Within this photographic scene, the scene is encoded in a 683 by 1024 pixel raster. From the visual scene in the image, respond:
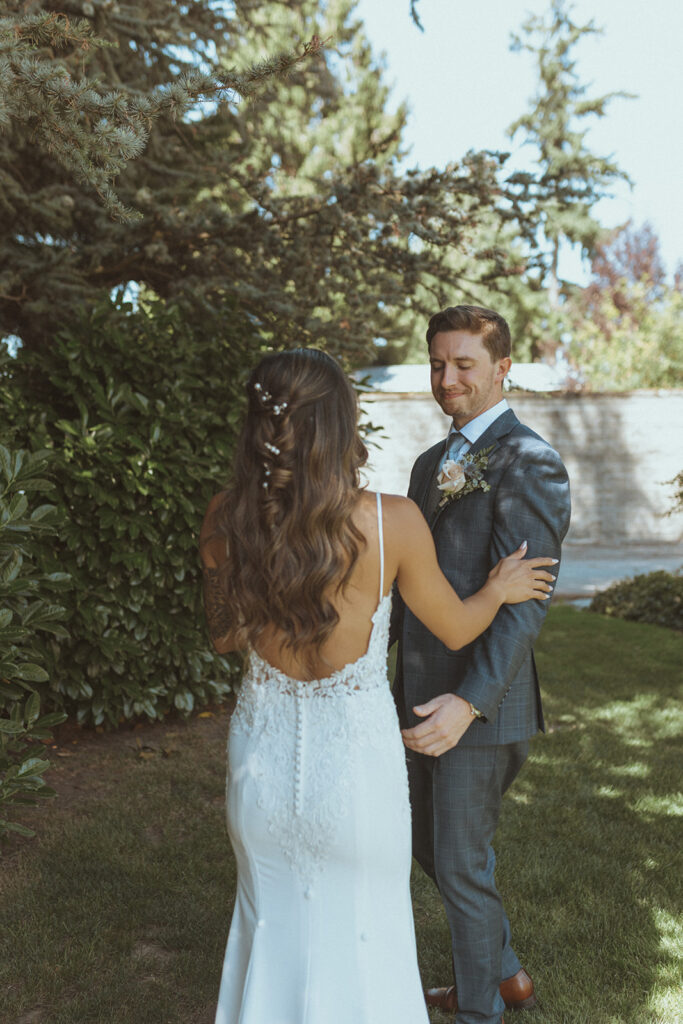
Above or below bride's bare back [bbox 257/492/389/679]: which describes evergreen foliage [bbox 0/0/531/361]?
above

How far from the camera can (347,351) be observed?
6.86m

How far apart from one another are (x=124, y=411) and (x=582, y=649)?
5.24m

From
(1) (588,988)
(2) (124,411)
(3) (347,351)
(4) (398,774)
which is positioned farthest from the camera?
(3) (347,351)

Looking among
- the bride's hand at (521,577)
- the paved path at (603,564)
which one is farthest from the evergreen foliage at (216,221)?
the paved path at (603,564)

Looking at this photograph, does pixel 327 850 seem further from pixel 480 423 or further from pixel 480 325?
pixel 480 325

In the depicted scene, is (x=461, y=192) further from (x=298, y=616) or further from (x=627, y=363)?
(x=627, y=363)

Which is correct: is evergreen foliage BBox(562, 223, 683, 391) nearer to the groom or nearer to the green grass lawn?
the green grass lawn

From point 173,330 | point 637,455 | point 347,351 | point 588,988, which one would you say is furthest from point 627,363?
point 588,988

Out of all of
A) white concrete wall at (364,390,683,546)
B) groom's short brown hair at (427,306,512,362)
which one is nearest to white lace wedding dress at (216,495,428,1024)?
groom's short brown hair at (427,306,512,362)

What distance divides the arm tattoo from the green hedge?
2664 millimetres

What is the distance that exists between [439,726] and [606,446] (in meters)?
15.8

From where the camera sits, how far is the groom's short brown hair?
103 inches

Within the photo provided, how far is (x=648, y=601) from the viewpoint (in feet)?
32.1

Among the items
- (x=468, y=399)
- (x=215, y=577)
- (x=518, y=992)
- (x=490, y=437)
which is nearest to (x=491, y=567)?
(x=490, y=437)
